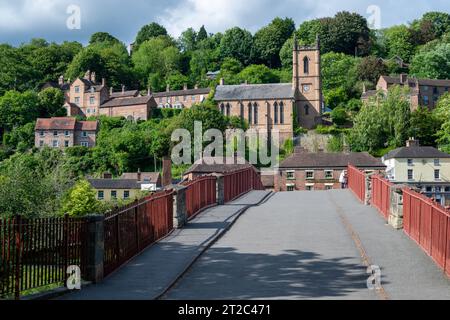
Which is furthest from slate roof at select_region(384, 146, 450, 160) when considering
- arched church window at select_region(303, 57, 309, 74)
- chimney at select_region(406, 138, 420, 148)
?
arched church window at select_region(303, 57, 309, 74)

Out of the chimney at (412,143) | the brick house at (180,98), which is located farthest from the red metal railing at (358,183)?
Answer: the brick house at (180,98)

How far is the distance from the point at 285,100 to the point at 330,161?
115 feet

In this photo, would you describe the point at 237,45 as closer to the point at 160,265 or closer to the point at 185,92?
the point at 185,92

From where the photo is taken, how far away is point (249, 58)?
148 m

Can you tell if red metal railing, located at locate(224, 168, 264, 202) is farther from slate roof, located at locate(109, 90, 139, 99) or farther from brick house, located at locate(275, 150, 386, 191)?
slate roof, located at locate(109, 90, 139, 99)

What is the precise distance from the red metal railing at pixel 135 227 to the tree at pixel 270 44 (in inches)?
5025

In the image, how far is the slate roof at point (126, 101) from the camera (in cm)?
11038

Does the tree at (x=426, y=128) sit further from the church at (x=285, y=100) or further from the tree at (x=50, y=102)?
the tree at (x=50, y=102)

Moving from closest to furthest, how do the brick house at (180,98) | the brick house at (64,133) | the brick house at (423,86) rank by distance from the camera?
1. the brick house at (64,133)
2. the brick house at (423,86)
3. the brick house at (180,98)

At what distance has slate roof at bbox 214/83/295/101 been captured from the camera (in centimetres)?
10562

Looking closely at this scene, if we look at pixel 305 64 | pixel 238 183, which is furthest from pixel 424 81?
pixel 238 183

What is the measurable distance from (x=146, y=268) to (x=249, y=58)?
134018 millimetres
